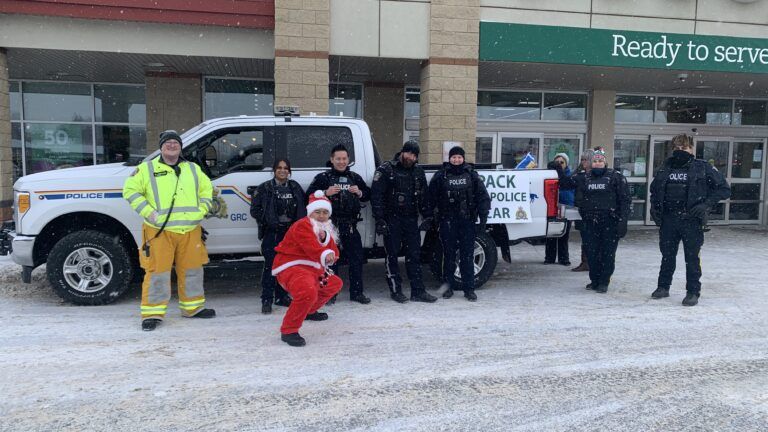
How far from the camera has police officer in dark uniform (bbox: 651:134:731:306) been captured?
20.7 feet

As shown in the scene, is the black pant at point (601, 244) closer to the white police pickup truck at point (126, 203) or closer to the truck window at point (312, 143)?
the white police pickup truck at point (126, 203)

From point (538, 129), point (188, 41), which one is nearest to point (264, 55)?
point (188, 41)

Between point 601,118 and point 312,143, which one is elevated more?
point 601,118

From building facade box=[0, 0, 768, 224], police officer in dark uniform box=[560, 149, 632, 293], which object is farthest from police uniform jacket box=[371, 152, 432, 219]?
building facade box=[0, 0, 768, 224]

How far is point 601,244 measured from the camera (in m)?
7.00

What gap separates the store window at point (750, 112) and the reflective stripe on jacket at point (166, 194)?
589 inches

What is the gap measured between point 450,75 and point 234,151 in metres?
5.62

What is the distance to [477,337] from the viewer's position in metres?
5.09

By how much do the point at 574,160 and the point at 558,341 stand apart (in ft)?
32.9

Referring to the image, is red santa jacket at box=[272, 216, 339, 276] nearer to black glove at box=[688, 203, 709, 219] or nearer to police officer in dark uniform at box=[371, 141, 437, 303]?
police officer in dark uniform at box=[371, 141, 437, 303]

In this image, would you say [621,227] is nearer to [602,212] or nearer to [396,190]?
[602,212]

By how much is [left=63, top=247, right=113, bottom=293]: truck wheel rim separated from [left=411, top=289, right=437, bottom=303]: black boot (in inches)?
A: 135

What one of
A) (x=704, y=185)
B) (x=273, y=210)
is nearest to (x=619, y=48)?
(x=704, y=185)

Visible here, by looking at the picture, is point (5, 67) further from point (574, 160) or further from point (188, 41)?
point (574, 160)
